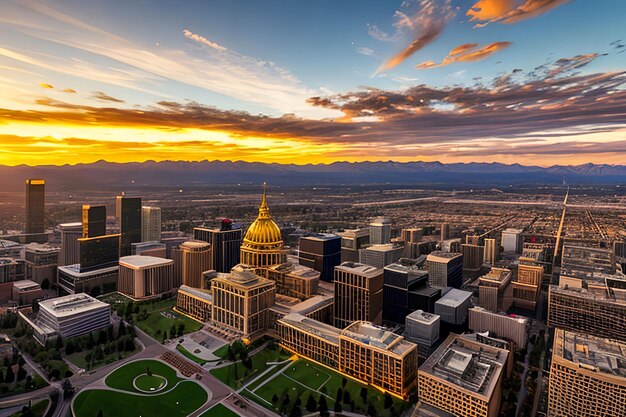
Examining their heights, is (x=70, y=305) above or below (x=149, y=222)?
below

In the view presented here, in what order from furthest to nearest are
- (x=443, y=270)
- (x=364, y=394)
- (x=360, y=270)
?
(x=443, y=270)
(x=360, y=270)
(x=364, y=394)

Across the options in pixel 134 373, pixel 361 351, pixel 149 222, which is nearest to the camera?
pixel 361 351

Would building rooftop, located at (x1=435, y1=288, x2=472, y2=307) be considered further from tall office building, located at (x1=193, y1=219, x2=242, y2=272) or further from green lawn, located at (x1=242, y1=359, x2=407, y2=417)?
tall office building, located at (x1=193, y1=219, x2=242, y2=272)

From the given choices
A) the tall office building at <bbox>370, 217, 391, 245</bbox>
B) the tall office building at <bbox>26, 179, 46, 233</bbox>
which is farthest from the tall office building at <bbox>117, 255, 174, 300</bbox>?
the tall office building at <bbox>370, 217, 391, 245</bbox>

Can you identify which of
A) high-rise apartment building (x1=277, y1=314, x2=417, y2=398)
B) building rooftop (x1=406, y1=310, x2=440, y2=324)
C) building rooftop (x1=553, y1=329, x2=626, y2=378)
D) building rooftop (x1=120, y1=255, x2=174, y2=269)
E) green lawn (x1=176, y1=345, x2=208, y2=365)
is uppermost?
building rooftop (x1=553, y1=329, x2=626, y2=378)

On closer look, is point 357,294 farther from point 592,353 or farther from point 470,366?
point 592,353

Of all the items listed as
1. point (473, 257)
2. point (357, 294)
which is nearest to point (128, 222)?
point (357, 294)
